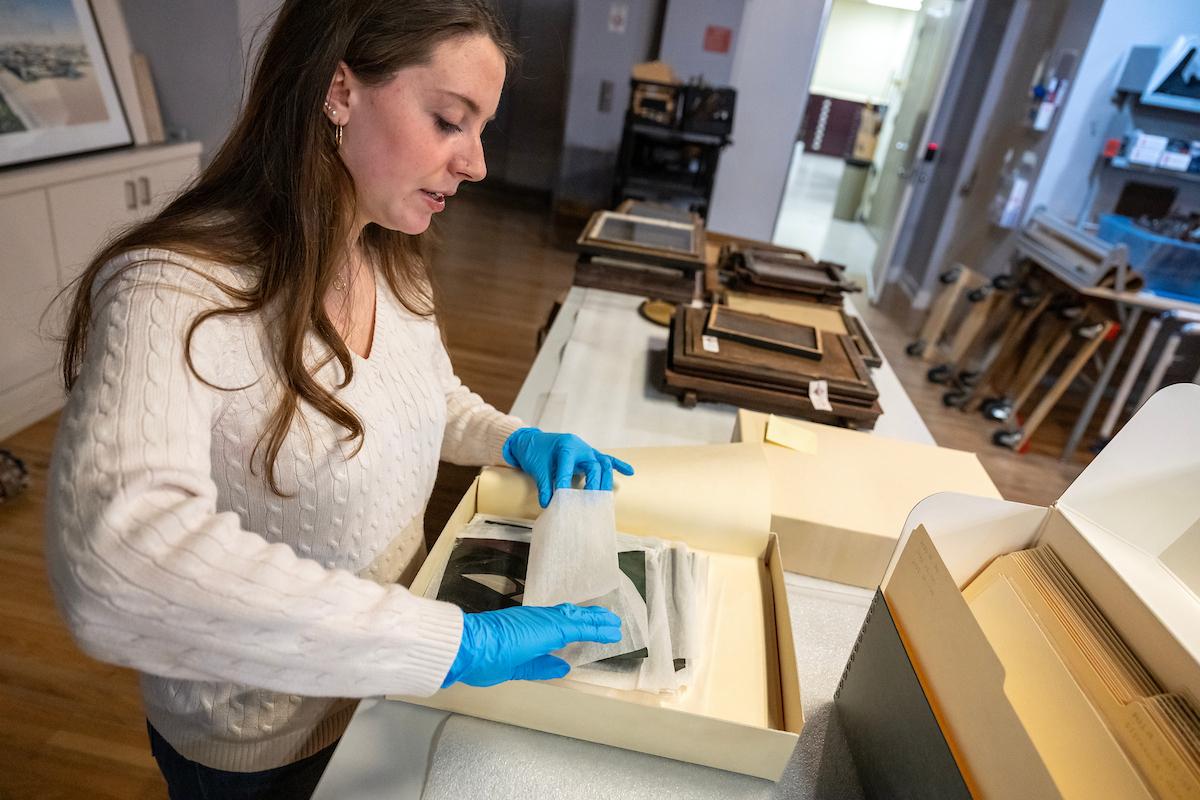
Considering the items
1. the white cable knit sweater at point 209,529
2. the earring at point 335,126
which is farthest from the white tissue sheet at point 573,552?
the earring at point 335,126

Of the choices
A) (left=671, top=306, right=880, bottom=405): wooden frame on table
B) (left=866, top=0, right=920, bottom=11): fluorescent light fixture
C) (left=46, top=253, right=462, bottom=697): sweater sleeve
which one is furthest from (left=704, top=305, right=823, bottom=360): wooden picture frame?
(left=866, top=0, right=920, bottom=11): fluorescent light fixture

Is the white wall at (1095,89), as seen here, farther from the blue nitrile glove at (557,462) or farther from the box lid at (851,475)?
the blue nitrile glove at (557,462)

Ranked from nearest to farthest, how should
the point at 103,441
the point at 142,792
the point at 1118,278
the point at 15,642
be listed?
the point at 103,441, the point at 142,792, the point at 15,642, the point at 1118,278

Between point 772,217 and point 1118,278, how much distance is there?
2880mm

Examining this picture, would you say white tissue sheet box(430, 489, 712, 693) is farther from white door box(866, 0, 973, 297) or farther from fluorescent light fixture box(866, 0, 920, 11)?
fluorescent light fixture box(866, 0, 920, 11)

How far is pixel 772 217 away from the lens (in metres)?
5.69

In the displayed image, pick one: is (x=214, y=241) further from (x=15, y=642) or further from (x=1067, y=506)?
(x=15, y=642)

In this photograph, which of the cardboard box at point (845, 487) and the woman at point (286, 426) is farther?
the cardboard box at point (845, 487)

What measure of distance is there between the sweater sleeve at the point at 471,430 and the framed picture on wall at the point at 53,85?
7.36 feet

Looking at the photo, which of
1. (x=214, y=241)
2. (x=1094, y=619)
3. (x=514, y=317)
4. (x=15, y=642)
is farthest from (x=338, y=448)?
(x=514, y=317)

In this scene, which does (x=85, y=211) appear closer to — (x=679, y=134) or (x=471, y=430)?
(x=471, y=430)

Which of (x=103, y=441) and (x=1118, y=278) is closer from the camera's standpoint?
(x=103, y=441)

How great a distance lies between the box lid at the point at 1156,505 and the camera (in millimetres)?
650

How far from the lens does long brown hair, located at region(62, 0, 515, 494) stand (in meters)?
0.73
